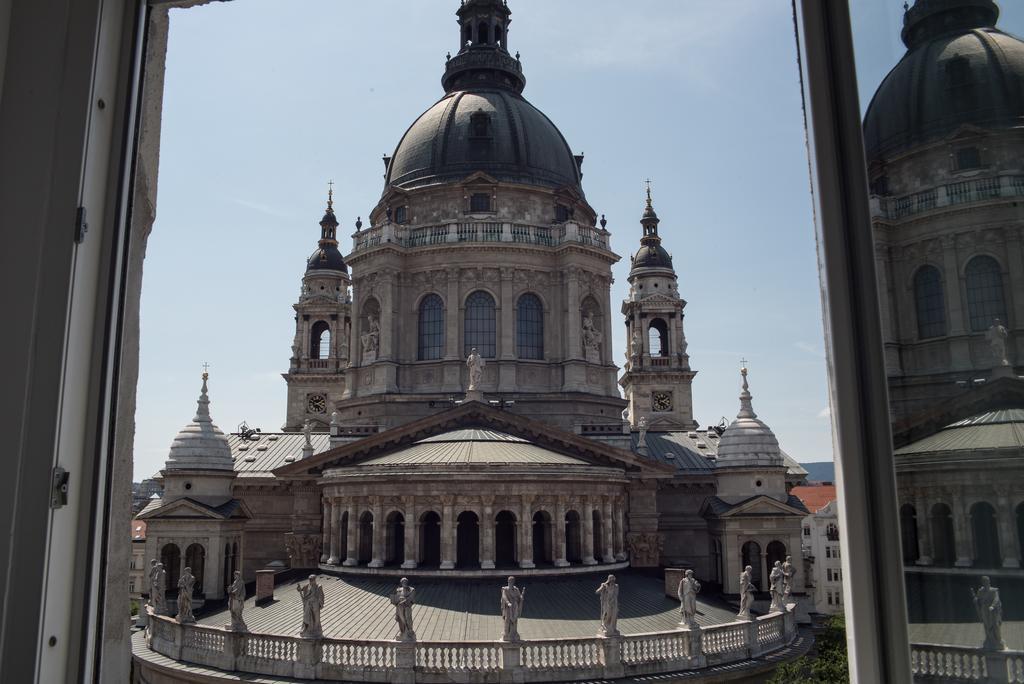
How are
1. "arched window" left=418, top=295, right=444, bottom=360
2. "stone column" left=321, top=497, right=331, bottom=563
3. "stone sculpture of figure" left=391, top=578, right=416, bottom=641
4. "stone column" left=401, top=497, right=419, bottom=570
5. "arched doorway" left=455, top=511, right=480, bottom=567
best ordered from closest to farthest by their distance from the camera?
"stone sculpture of figure" left=391, top=578, right=416, bottom=641, "stone column" left=401, top=497, right=419, bottom=570, "arched doorway" left=455, top=511, right=480, bottom=567, "stone column" left=321, top=497, right=331, bottom=563, "arched window" left=418, top=295, right=444, bottom=360

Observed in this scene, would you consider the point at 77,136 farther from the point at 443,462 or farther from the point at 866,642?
the point at 443,462

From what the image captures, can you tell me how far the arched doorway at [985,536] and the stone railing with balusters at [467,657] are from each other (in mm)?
19732

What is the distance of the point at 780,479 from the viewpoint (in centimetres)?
3566

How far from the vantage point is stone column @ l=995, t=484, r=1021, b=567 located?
9.61 ft

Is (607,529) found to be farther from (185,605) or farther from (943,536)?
(943,536)

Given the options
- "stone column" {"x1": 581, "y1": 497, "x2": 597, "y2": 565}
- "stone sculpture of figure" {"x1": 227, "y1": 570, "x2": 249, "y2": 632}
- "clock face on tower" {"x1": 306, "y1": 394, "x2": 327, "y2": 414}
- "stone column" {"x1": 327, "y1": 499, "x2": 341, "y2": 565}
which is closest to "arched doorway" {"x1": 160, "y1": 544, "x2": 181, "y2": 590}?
"stone column" {"x1": 327, "y1": 499, "x2": 341, "y2": 565}

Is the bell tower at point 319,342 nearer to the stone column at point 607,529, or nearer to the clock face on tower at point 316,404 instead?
the clock face on tower at point 316,404

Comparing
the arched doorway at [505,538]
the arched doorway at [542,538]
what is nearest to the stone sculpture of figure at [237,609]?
the arched doorway at [505,538]

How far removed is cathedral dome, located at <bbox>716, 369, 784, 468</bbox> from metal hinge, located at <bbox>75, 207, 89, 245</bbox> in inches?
1354

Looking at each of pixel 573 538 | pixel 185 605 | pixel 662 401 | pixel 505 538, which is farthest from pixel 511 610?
pixel 662 401

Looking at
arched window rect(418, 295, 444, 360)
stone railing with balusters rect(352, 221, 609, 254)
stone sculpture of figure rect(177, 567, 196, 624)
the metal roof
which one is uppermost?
stone railing with balusters rect(352, 221, 609, 254)

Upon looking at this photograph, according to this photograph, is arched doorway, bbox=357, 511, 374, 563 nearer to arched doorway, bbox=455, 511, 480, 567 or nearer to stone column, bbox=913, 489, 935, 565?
arched doorway, bbox=455, 511, 480, 567

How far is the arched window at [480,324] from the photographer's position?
3881 centimetres

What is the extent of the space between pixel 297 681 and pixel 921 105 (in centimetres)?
2215
